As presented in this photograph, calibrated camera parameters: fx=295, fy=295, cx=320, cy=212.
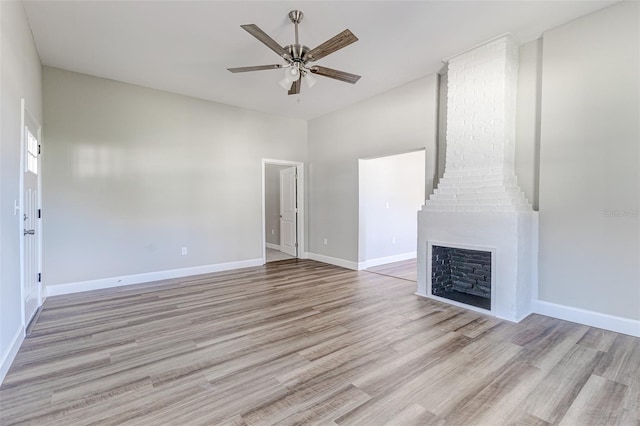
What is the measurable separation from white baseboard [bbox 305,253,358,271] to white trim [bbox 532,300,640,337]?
2941 millimetres

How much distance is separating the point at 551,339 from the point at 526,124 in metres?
2.37

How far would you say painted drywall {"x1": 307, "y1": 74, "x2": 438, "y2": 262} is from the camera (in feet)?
14.6

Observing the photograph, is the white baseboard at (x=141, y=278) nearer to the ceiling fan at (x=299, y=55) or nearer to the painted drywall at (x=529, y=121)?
the ceiling fan at (x=299, y=55)

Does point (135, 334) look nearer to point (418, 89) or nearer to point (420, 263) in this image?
point (420, 263)

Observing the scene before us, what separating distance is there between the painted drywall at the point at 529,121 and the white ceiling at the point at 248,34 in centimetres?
23

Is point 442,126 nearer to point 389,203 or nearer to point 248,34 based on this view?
point 389,203

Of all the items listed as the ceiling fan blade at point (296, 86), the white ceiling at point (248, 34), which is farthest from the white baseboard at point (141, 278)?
the ceiling fan blade at point (296, 86)

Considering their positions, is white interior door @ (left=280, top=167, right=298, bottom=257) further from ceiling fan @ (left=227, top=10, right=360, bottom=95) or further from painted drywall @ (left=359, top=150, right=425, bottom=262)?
ceiling fan @ (left=227, top=10, right=360, bottom=95)

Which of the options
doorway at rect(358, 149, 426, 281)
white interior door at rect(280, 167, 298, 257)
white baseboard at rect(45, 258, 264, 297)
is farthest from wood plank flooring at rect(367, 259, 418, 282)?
white baseboard at rect(45, 258, 264, 297)

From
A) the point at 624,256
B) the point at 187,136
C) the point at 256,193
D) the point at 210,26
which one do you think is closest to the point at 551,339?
the point at 624,256

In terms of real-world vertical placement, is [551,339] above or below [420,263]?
below

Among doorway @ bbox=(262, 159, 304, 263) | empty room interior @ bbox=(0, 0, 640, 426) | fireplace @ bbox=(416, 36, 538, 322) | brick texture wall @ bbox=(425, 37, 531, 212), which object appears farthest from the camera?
doorway @ bbox=(262, 159, 304, 263)

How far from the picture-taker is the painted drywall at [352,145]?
4445 millimetres

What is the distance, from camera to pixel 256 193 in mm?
6000
